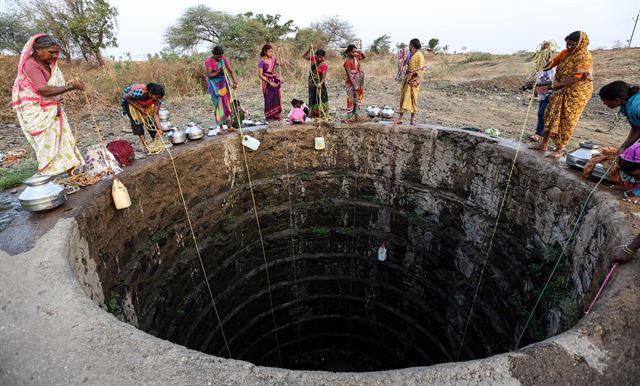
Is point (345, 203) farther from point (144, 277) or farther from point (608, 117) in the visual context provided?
point (608, 117)

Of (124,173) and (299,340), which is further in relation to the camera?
(299,340)

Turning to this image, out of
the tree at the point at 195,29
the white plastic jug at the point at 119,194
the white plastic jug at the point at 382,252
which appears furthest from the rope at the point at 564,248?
the tree at the point at 195,29

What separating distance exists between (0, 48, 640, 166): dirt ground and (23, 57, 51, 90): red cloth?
381mm

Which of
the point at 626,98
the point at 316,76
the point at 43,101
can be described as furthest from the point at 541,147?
the point at 43,101

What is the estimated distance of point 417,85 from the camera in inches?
204

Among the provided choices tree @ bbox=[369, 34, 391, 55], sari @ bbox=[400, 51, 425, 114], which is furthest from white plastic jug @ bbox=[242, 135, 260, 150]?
tree @ bbox=[369, 34, 391, 55]

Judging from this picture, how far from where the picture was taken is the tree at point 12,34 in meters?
15.7

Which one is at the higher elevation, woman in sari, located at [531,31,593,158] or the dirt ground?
woman in sari, located at [531,31,593,158]

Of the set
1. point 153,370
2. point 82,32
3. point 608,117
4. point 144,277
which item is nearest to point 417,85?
point 144,277

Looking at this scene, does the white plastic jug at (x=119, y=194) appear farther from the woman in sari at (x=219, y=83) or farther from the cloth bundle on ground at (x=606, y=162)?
the cloth bundle on ground at (x=606, y=162)

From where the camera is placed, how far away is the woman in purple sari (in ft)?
17.2

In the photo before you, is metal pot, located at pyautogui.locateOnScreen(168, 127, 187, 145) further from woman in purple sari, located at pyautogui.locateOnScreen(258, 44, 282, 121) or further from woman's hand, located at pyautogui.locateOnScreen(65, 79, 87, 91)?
woman in purple sari, located at pyautogui.locateOnScreen(258, 44, 282, 121)

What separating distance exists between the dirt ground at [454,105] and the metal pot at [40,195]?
2.72ft

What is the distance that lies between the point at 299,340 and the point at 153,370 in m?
5.13
